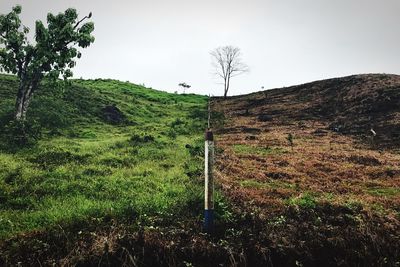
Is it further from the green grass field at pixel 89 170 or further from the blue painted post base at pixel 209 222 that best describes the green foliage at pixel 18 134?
the blue painted post base at pixel 209 222

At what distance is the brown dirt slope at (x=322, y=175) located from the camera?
327 inches

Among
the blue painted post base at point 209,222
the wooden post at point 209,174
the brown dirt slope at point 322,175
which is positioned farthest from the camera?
the blue painted post base at point 209,222

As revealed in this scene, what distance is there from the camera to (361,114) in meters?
40.5

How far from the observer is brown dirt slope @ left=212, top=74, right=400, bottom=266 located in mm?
8305

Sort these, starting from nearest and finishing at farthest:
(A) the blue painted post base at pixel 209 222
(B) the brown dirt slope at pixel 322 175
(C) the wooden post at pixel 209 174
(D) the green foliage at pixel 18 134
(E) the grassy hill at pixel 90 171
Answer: (B) the brown dirt slope at pixel 322 175, (C) the wooden post at pixel 209 174, (A) the blue painted post base at pixel 209 222, (E) the grassy hill at pixel 90 171, (D) the green foliage at pixel 18 134

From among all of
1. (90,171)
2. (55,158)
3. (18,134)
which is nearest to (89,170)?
(90,171)

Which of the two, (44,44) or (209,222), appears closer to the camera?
(209,222)

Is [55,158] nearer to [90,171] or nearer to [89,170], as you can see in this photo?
[89,170]

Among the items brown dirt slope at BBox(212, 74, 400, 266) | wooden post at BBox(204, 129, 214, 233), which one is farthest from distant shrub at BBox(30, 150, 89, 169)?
wooden post at BBox(204, 129, 214, 233)

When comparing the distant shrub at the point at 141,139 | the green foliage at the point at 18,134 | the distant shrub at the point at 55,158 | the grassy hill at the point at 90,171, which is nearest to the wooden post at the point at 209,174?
the grassy hill at the point at 90,171

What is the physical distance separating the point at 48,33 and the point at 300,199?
79.6ft

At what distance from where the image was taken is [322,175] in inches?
702

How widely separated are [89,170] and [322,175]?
11227mm

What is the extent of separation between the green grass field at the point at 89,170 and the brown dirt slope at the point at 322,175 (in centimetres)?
234
